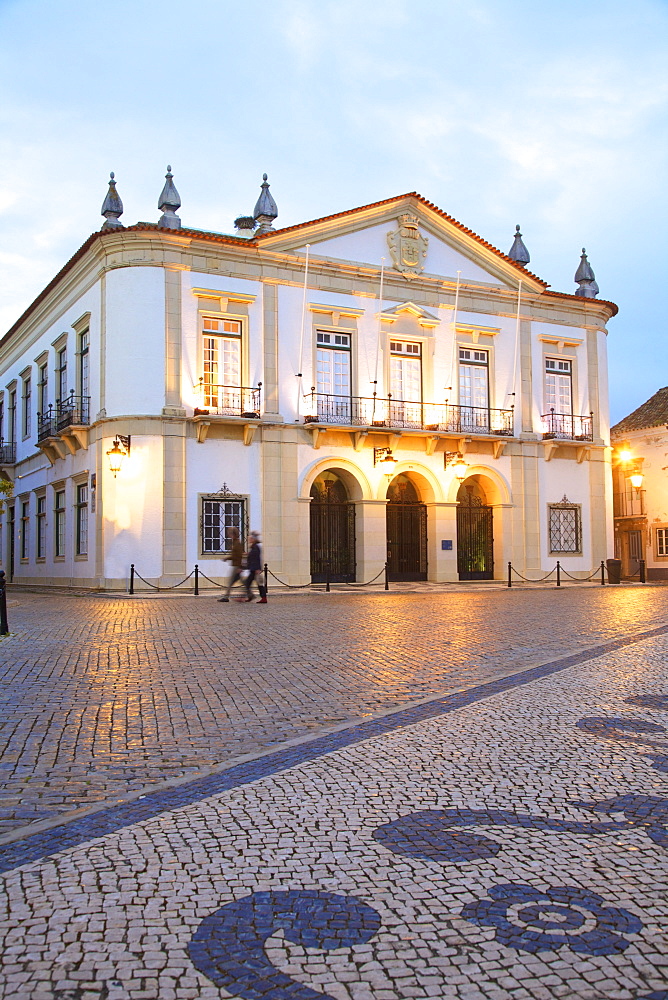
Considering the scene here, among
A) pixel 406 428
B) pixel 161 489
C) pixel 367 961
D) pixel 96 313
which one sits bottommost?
pixel 367 961

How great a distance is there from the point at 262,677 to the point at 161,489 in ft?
53.4

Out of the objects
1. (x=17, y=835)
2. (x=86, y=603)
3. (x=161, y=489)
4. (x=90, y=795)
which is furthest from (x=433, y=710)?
(x=161, y=489)

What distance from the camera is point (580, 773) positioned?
5.27 meters

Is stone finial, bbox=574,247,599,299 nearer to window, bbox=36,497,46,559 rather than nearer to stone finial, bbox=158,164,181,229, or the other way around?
stone finial, bbox=158,164,181,229

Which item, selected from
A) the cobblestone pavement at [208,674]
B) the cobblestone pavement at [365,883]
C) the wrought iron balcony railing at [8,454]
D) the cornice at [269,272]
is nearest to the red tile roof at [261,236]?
the cornice at [269,272]

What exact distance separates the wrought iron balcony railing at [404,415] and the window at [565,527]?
11.1 feet

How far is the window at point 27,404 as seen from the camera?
3422cm

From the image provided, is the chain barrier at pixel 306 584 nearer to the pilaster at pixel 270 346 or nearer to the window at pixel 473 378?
the pilaster at pixel 270 346

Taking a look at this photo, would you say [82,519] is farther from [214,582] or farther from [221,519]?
[214,582]

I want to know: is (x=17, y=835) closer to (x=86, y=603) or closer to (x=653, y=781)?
(x=653, y=781)

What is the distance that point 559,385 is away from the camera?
31812mm

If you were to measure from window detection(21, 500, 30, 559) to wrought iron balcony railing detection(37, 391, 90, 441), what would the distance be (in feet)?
15.2

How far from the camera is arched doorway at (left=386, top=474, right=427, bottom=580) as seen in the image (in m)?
29.0

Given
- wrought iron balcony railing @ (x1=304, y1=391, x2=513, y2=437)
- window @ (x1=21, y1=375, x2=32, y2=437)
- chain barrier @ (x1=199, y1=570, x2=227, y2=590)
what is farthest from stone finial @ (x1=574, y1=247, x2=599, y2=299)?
window @ (x1=21, y1=375, x2=32, y2=437)
